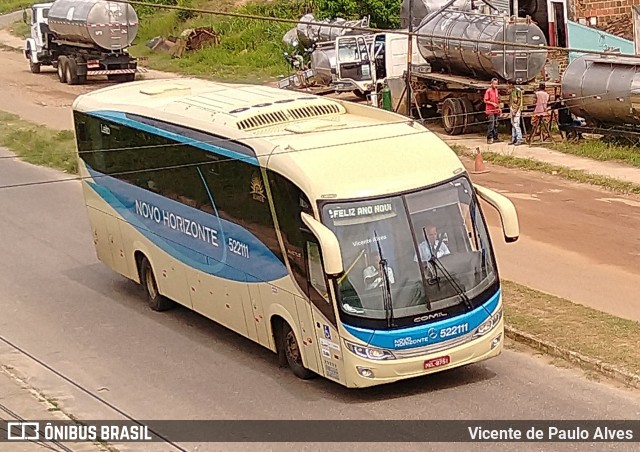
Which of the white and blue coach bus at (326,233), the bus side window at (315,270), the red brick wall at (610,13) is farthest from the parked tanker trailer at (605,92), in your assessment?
the bus side window at (315,270)

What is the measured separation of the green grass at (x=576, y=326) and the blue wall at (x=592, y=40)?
62.7 ft

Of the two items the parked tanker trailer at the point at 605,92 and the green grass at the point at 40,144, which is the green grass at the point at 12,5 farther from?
the parked tanker trailer at the point at 605,92

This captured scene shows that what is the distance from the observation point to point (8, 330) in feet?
55.5

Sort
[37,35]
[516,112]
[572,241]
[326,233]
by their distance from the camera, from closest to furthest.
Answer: [326,233] → [572,241] → [516,112] → [37,35]

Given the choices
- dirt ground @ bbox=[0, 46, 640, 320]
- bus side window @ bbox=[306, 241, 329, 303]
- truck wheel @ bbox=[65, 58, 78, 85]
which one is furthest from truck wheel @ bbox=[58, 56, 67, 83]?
bus side window @ bbox=[306, 241, 329, 303]

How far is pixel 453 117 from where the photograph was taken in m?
32.2

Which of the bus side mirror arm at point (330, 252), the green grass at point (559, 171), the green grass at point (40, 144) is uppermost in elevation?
the bus side mirror arm at point (330, 252)

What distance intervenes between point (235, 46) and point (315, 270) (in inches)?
1467

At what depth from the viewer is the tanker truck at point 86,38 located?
42.9m

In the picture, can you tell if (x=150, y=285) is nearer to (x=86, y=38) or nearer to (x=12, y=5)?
(x=86, y=38)

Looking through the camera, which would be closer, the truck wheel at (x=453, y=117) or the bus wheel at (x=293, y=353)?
the bus wheel at (x=293, y=353)

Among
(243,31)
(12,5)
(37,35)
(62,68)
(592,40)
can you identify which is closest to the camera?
(592,40)

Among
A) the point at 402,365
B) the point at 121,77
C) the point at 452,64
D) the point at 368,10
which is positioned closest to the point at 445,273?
the point at 402,365

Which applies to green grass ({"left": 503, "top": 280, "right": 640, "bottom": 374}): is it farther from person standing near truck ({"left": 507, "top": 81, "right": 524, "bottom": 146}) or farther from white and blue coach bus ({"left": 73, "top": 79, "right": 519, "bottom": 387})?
person standing near truck ({"left": 507, "top": 81, "right": 524, "bottom": 146})
